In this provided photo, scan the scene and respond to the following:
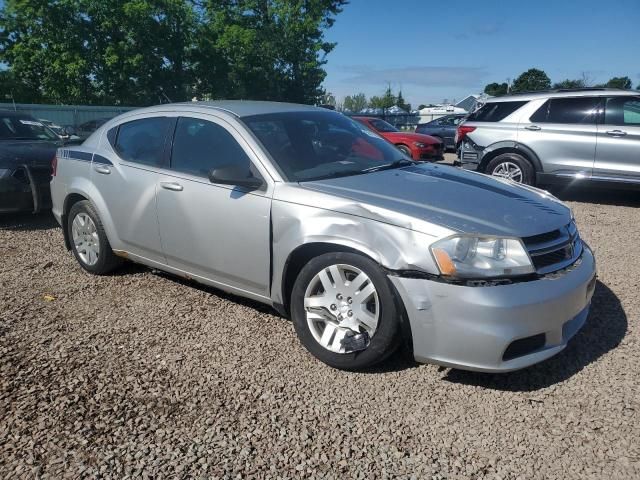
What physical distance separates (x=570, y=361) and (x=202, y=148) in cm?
287

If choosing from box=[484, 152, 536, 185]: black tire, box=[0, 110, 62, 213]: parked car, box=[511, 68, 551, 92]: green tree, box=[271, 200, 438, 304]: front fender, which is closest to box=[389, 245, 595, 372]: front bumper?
box=[271, 200, 438, 304]: front fender

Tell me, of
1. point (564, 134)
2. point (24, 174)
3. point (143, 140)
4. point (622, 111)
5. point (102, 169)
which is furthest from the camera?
point (564, 134)

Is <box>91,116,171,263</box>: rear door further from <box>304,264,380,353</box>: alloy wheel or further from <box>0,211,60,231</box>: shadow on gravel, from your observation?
<box>0,211,60,231</box>: shadow on gravel

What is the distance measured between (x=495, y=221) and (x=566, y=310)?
0.62 m

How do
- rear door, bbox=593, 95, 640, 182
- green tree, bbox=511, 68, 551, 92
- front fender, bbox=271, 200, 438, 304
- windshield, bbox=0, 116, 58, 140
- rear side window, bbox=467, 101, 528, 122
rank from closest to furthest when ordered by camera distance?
1. front fender, bbox=271, 200, 438, 304
2. windshield, bbox=0, 116, 58, 140
3. rear door, bbox=593, 95, 640, 182
4. rear side window, bbox=467, 101, 528, 122
5. green tree, bbox=511, 68, 551, 92

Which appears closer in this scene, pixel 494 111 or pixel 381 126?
pixel 494 111

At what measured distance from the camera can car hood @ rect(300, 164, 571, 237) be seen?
9.30 ft

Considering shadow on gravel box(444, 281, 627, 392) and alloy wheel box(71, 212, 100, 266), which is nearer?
shadow on gravel box(444, 281, 627, 392)

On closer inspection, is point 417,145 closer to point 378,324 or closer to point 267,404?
point 378,324

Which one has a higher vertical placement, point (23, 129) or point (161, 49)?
point (161, 49)

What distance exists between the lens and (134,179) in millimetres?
4141

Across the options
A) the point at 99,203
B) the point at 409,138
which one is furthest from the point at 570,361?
the point at 409,138

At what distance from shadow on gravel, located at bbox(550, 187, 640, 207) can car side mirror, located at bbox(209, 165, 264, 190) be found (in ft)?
23.5

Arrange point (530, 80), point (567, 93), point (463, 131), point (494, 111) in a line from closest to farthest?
point (567, 93) → point (494, 111) → point (463, 131) → point (530, 80)
